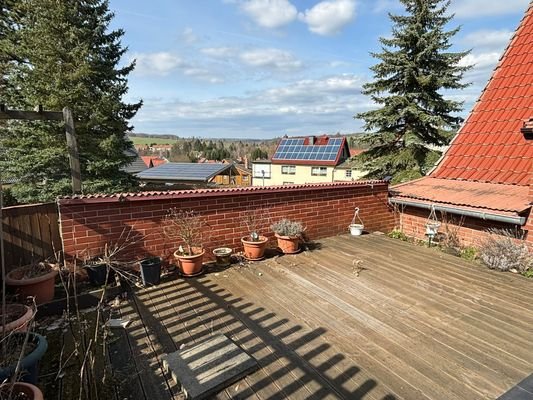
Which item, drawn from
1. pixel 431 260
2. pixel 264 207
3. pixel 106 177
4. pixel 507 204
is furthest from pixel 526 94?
pixel 106 177

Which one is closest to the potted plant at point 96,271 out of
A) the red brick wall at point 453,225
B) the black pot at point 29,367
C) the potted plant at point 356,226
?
the black pot at point 29,367

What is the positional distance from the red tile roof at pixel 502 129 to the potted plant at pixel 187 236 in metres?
5.46

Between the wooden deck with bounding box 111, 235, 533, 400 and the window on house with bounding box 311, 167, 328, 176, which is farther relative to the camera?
the window on house with bounding box 311, 167, 328, 176

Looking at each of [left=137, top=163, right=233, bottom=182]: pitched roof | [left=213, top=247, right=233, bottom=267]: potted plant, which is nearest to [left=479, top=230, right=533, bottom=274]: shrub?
[left=213, top=247, right=233, bottom=267]: potted plant

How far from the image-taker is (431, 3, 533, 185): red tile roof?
18.6 ft

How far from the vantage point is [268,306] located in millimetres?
3375

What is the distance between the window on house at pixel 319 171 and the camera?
35.1 m

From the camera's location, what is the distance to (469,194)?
540cm

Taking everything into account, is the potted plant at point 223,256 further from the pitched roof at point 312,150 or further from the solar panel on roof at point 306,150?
the solar panel on roof at point 306,150

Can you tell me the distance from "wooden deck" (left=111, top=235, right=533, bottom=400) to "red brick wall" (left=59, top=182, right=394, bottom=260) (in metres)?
0.73

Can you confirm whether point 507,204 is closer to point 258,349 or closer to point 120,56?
point 258,349

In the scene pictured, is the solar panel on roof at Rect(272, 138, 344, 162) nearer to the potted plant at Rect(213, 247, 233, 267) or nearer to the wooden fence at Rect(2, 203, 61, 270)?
the potted plant at Rect(213, 247, 233, 267)

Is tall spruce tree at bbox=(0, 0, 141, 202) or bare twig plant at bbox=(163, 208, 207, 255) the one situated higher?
tall spruce tree at bbox=(0, 0, 141, 202)

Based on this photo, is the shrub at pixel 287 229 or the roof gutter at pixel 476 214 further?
the shrub at pixel 287 229
